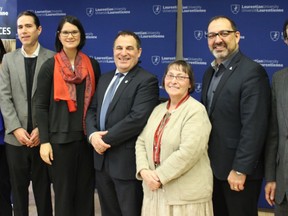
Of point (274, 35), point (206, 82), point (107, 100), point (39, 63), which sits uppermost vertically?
point (274, 35)

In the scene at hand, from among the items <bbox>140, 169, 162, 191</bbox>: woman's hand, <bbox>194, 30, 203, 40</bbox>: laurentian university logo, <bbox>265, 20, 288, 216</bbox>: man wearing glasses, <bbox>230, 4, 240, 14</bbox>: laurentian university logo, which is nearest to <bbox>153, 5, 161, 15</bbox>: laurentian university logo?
<bbox>194, 30, 203, 40</bbox>: laurentian university logo

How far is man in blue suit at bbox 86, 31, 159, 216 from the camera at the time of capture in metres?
2.50

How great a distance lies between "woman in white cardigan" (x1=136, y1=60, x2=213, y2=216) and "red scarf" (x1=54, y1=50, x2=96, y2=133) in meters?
0.62

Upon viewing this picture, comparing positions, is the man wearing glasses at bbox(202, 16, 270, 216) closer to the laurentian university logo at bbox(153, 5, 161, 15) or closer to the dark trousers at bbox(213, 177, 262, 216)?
the dark trousers at bbox(213, 177, 262, 216)

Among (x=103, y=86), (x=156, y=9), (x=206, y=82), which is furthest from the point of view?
(x=156, y=9)

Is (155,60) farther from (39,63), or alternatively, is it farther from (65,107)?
(65,107)

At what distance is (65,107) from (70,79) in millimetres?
202

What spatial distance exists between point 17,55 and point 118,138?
113cm

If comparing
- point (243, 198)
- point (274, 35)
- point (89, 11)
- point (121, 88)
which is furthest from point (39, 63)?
point (274, 35)

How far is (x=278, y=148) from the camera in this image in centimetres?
229

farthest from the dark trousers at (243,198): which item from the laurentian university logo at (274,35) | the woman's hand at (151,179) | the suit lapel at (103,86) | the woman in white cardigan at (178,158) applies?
the laurentian university logo at (274,35)

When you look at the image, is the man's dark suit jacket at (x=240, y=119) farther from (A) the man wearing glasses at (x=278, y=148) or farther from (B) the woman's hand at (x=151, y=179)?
(B) the woman's hand at (x=151, y=179)

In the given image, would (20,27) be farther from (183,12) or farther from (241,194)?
(241,194)

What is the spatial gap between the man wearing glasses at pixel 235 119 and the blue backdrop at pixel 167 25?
132 cm
